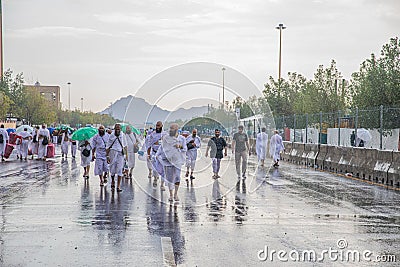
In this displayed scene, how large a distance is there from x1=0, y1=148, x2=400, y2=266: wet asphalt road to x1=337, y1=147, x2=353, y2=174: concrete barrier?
16.6ft

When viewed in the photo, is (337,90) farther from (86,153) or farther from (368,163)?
(86,153)

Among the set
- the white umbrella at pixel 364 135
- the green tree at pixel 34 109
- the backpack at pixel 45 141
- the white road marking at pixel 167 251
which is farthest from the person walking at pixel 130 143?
the green tree at pixel 34 109

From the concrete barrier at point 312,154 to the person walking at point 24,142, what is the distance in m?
14.1

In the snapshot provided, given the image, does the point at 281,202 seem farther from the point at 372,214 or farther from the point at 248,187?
the point at 248,187

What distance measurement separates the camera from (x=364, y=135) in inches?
944

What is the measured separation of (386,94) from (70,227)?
22.0 m

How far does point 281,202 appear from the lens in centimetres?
1362

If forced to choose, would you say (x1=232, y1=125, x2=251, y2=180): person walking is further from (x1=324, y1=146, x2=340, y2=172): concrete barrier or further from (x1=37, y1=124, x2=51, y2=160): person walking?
(x1=37, y1=124, x2=51, y2=160): person walking

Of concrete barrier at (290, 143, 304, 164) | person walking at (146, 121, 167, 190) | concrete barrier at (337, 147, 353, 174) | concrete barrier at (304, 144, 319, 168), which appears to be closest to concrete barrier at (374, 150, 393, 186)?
concrete barrier at (337, 147, 353, 174)

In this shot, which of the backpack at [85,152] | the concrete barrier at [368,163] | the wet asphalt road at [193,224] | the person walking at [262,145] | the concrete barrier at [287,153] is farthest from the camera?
the concrete barrier at [287,153]

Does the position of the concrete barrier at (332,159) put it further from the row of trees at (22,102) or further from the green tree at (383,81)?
the row of trees at (22,102)

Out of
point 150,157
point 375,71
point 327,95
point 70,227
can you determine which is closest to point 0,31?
point 327,95

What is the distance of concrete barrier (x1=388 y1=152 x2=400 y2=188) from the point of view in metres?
17.8

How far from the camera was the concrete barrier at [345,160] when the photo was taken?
22.7 meters
